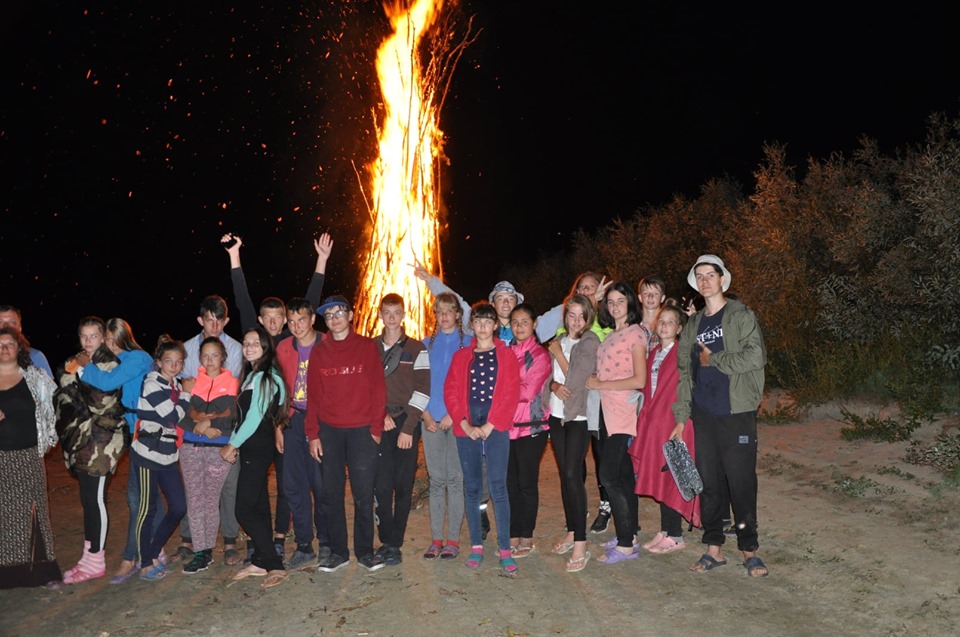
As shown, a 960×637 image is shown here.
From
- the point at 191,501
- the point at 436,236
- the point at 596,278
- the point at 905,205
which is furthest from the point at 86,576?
the point at 905,205

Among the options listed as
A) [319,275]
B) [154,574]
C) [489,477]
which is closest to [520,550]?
Result: [489,477]

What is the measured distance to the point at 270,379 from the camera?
6.39 m

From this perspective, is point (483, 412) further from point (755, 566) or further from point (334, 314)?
point (755, 566)

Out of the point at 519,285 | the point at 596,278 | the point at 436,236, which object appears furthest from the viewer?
the point at 519,285

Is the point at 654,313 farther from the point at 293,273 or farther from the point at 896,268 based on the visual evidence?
the point at 293,273

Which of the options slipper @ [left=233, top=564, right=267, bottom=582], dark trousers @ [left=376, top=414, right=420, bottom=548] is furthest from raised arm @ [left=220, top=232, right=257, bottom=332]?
slipper @ [left=233, top=564, right=267, bottom=582]

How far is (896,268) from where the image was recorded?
1353cm

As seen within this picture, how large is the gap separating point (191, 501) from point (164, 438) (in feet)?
1.75

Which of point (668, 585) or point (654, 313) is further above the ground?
point (654, 313)

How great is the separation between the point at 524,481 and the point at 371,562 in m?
1.35

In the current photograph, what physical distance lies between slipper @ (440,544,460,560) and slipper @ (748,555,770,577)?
7.30 feet

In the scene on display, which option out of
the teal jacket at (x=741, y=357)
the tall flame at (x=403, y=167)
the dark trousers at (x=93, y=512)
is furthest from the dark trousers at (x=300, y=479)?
the tall flame at (x=403, y=167)

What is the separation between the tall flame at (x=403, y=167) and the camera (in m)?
15.9

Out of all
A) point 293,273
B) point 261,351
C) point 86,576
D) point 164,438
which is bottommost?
point 86,576
